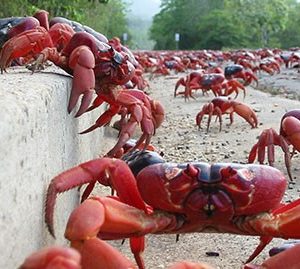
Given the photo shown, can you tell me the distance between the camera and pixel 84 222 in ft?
7.96

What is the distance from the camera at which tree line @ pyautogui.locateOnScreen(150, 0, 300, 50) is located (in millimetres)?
73812

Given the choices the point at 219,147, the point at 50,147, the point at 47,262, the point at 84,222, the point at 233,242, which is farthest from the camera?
the point at 219,147

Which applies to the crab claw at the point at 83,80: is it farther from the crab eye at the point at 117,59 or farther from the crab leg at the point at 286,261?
the crab leg at the point at 286,261

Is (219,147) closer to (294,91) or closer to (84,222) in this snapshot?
(84,222)

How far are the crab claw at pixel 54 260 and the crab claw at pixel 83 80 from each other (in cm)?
215

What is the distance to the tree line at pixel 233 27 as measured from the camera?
7381 cm

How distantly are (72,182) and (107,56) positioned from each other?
66.5 inches

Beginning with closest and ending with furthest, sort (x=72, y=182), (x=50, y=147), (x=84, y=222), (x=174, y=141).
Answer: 1. (x=84, y=222)
2. (x=72, y=182)
3. (x=50, y=147)
4. (x=174, y=141)

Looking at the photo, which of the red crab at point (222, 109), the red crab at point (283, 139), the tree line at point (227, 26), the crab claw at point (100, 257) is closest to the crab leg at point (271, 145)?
the red crab at point (283, 139)

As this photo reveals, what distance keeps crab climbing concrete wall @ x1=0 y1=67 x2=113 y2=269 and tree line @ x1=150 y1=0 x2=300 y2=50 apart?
69223mm

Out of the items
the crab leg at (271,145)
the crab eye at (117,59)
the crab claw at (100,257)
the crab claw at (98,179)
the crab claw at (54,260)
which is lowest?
the crab leg at (271,145)

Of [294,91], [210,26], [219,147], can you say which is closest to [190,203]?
[219,147]

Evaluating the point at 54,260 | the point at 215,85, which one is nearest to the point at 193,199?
the point at 54,260

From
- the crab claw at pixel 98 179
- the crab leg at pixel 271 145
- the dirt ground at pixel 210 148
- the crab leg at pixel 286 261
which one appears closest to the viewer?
the crab leg at pixel 286 261
